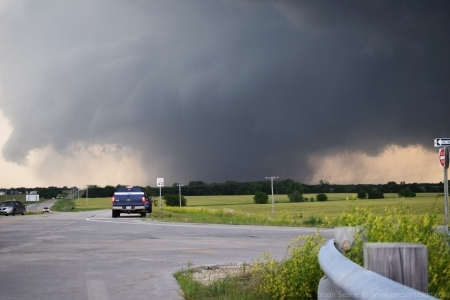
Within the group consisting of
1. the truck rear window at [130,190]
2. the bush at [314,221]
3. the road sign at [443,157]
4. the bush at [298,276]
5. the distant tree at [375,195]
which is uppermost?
the road sign at [443,157]

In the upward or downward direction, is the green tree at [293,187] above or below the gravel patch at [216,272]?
above

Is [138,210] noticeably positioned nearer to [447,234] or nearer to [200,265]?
[200,265]

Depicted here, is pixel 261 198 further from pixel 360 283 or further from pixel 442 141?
pixel 360 283

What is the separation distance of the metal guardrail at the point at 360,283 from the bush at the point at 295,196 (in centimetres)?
9987

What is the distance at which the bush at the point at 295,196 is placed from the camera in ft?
340

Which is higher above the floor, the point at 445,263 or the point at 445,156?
the point at 445,156

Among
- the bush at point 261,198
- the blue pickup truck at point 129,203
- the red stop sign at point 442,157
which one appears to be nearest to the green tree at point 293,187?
the bush at point 261,198

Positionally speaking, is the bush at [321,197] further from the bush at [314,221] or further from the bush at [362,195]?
the bush at [314,221]

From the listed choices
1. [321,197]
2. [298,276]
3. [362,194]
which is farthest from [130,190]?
[321,197]

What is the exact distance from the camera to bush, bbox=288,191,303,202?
104 meters

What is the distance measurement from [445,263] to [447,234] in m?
0.96

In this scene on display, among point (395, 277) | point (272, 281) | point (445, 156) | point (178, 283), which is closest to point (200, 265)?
point (178, 283)

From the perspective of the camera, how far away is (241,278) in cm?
974

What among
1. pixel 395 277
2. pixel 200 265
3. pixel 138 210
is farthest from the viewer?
pixel 138 210
